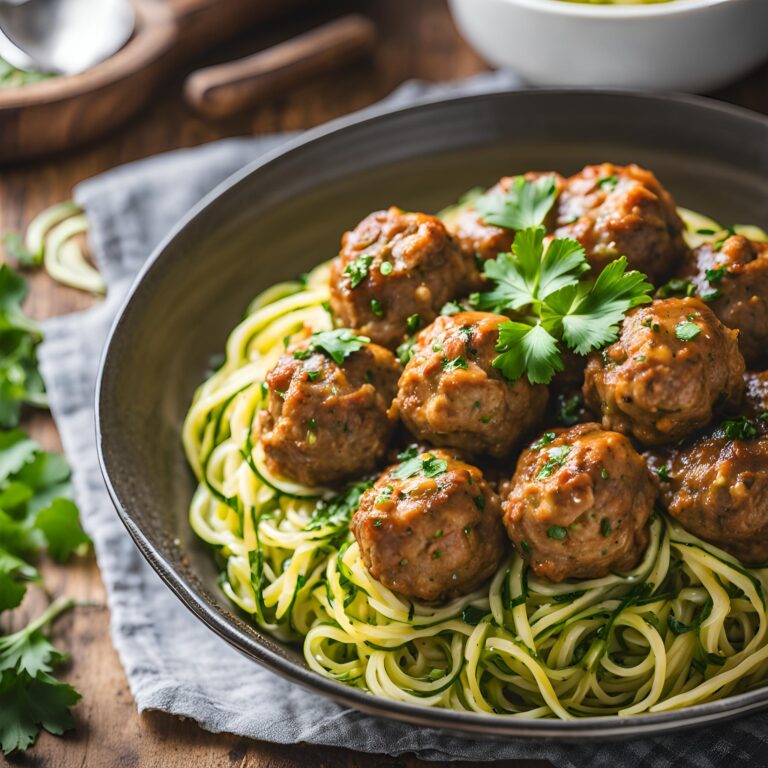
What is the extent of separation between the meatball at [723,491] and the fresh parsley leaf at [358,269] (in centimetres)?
180

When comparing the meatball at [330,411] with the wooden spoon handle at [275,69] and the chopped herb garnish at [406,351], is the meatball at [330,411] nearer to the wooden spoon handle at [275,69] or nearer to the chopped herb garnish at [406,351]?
the chopped herb garnish at [406,351]

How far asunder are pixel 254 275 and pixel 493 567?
9.49ft

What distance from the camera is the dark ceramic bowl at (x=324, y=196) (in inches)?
229

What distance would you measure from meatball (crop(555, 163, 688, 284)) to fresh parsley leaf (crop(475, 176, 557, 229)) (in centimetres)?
11

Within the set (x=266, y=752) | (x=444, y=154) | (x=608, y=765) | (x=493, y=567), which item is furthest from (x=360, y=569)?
(x=444, y=154)

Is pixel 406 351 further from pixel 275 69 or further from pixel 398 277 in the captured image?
pixel 275 69

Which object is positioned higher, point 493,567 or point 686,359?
point 686,359

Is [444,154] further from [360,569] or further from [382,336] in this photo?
[360,569]

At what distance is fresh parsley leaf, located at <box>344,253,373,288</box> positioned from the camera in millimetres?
5254

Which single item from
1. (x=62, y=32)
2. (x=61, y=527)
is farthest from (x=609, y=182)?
(x=62, y=32)

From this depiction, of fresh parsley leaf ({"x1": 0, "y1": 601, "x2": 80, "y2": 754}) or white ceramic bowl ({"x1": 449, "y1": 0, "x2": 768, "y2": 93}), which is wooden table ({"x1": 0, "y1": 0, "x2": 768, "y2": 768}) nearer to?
fresh parsley leaf ({"x1": 0, "y1": 601, "x2": 80, "y2": 754})

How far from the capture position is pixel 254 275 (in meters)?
6.78

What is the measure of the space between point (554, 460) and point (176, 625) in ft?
8.30

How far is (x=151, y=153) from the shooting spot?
853 centimetres
